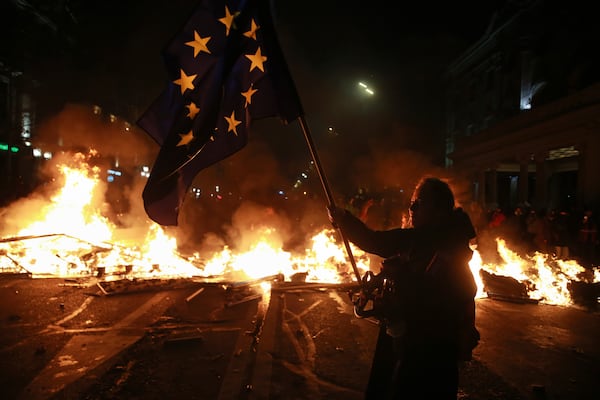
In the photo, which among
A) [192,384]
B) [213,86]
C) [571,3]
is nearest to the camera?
[213,86]

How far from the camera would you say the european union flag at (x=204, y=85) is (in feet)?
10.0

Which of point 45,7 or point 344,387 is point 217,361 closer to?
point 344,387

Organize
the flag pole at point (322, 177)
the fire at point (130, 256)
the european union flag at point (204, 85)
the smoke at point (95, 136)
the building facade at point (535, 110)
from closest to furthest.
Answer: the flag pole at point (322, 177) < the european union flag at point (204, 85) < the fire at point (130, 256) < the building facade at point (535, 110) < the smoke at point (95, 136)

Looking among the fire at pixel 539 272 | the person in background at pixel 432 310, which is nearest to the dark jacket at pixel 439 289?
the person in background at pixel 432 310

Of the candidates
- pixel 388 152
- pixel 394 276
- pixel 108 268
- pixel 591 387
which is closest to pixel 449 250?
pixel 394 276

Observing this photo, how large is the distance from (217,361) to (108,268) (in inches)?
240

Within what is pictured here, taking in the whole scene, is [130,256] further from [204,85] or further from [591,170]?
[591,170]

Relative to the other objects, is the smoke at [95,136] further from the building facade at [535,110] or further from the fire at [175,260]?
the building facade at [535,110]

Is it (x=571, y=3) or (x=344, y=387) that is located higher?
(x=571, y=3)

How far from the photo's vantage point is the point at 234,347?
15.2 feet

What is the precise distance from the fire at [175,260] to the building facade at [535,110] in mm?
6763

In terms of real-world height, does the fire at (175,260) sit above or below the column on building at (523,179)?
below

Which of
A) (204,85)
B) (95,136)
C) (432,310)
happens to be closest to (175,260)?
(204,85)

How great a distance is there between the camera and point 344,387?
374 centimetres
